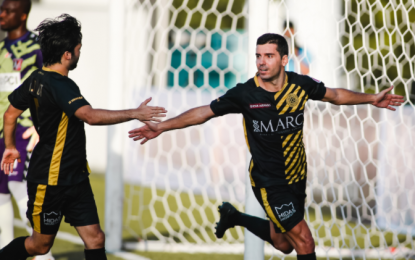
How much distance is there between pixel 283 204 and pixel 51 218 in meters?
1.40

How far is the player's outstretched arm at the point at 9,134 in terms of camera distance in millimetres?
2973

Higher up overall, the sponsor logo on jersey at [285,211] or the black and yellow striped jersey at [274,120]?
the black and yellow striped jersey at [274,120]

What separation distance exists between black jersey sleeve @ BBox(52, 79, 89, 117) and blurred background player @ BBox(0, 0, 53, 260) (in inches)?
48.6

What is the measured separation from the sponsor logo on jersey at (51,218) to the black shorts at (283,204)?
4.09 ft

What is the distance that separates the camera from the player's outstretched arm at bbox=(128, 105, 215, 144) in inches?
112

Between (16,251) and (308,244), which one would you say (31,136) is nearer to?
Answer: (16,251)

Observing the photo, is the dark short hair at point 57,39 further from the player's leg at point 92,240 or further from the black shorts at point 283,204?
the black shorts at point 283,204

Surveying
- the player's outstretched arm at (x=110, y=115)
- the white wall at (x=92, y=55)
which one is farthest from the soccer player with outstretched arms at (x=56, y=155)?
the white wall at (x=92, y=55)

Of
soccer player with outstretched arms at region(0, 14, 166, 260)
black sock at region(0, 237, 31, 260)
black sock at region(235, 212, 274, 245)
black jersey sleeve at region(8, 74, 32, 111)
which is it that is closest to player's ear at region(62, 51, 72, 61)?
soccer player with outstretched arms at region(0, 14, 166, 260)

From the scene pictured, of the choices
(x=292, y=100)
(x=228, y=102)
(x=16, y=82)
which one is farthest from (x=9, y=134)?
(x=292, y=100)

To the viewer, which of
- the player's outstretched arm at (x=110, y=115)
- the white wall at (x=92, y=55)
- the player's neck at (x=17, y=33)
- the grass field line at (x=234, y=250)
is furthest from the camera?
the white wall at (x=92, y=55)

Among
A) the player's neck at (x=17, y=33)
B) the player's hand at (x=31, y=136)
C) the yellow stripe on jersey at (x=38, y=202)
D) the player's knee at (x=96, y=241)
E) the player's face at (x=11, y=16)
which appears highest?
the player's face at (x=11, y=16)

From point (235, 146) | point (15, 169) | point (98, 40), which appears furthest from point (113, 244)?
point (98, 40)

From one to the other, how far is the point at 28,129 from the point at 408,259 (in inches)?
130
